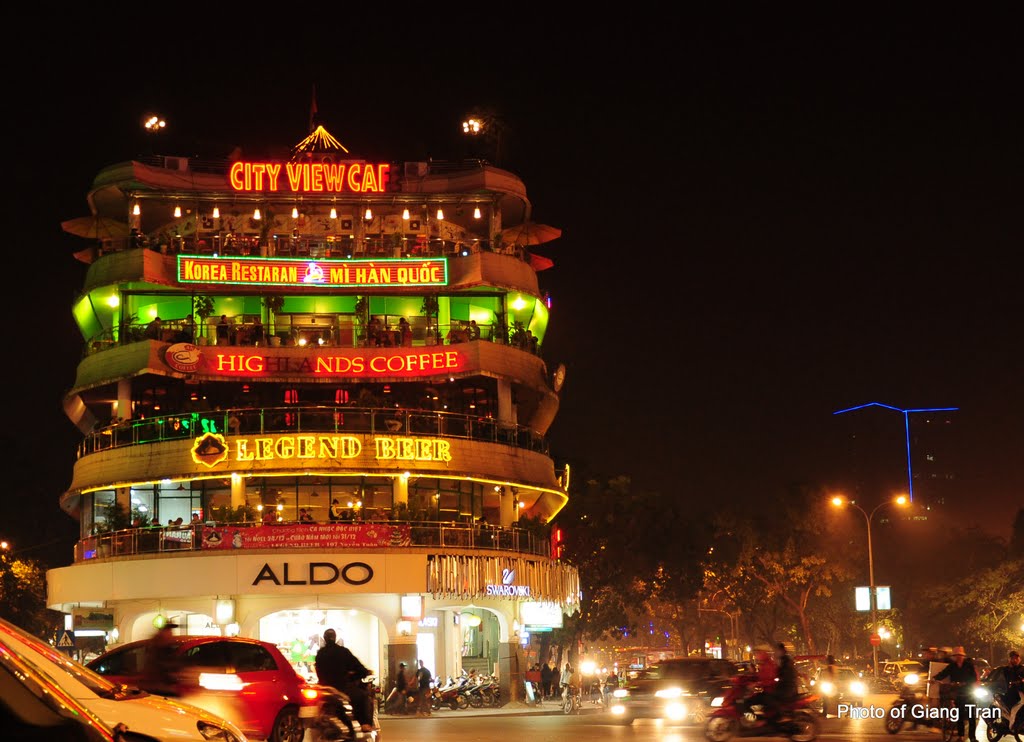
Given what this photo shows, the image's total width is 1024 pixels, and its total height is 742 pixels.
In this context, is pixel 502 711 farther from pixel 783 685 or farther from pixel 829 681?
pixel 783 685

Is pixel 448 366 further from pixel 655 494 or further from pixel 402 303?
pixel 655 494

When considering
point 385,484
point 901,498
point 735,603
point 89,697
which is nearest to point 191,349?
point 385,484

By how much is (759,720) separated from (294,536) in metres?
25.8

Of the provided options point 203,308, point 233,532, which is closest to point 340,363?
point 203,308

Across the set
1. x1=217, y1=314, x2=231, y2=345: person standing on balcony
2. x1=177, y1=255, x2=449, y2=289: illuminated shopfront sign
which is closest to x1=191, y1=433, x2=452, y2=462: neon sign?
x1=217, y1=314, x2=231, y2=345: person standing on balcony

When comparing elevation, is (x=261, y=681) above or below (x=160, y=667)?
below

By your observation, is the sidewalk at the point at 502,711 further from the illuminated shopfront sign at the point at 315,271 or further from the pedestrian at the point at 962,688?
the pedestrian at the point at 962,688

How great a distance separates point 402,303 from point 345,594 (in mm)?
13343

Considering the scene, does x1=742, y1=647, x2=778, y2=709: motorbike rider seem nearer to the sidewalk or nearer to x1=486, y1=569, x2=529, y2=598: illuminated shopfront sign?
the sidewalk

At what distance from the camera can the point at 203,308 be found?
5059 centimetres

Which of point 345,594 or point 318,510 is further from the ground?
point 318,510

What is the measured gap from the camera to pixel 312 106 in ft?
192

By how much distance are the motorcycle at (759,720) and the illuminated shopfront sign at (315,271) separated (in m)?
31.2

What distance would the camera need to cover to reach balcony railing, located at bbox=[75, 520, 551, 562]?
144ft
